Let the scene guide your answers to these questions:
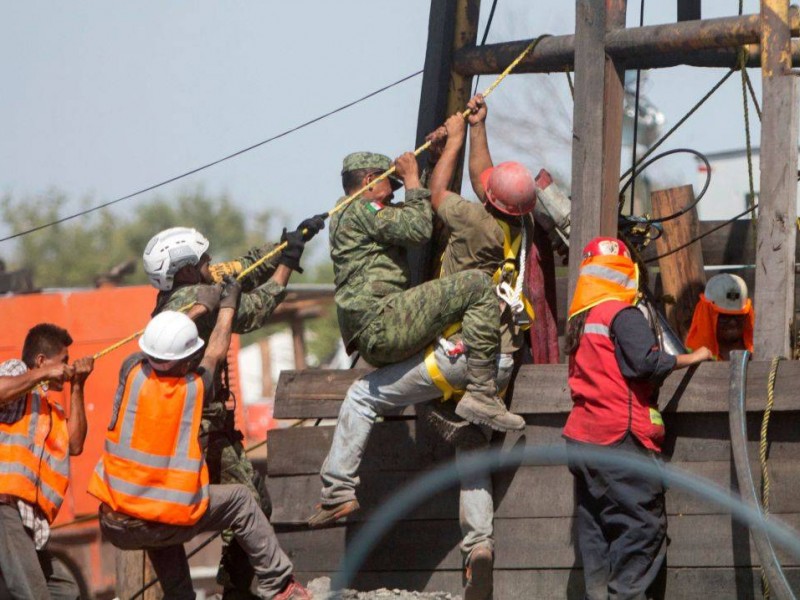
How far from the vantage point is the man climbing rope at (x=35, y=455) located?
7.54 m

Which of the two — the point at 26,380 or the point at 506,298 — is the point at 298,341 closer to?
the point at 26,380

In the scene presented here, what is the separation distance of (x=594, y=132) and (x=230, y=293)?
2317 millimetres

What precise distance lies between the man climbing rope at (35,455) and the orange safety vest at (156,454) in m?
0.46

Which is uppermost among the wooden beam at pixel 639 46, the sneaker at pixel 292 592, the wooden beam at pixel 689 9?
the wooden beam at pixel 689 9

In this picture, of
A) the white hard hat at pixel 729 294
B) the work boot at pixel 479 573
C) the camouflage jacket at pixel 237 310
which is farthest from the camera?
the white hard hat at pixel 729 294

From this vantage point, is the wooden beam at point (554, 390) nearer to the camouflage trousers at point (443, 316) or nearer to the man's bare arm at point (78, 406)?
the camouflage trousers at point (443, 316)

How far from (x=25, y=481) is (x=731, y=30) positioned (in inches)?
185

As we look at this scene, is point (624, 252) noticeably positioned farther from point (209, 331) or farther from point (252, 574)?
point (252, 574)

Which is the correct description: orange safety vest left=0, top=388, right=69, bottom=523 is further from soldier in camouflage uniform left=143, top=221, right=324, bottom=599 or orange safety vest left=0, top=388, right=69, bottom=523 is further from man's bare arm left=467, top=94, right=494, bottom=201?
man's bare arm left=467, top=94, right=494, bottom=201

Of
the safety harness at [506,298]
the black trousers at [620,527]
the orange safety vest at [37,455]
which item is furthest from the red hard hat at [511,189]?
the orange safety vest at [37,455]

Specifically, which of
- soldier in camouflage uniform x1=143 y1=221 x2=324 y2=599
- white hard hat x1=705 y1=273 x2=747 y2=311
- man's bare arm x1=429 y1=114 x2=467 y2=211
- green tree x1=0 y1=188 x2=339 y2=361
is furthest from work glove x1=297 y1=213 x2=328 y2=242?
green tree x1=0 y1=188 x2=339 y2=361

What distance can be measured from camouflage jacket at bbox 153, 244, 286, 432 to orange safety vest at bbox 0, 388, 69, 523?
0.83 m

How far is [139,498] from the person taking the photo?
23.8 feet

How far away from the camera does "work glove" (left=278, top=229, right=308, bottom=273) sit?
26.8 ft
